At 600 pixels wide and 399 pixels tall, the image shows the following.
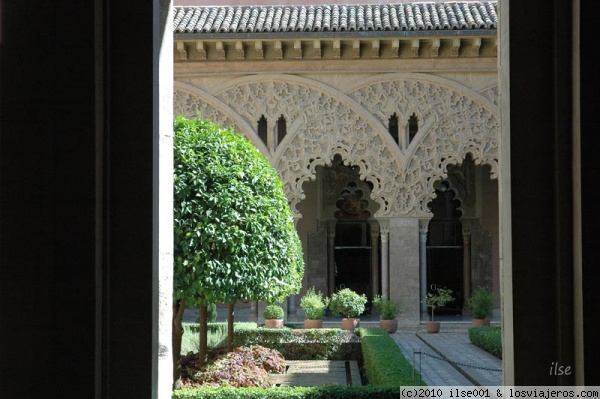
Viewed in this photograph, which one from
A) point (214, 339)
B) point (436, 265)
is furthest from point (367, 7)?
point (214, 339)

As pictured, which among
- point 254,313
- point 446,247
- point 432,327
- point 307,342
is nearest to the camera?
point 307,342

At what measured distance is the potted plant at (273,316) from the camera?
15.1 metres

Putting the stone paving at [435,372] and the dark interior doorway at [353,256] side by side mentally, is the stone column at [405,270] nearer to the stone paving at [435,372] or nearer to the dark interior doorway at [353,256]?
the stone paving at [435,372]

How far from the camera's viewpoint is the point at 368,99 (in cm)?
1622

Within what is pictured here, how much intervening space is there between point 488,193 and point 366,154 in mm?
5305

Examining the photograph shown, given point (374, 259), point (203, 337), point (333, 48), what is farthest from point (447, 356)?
point (374, 259)

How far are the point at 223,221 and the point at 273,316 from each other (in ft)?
27.0

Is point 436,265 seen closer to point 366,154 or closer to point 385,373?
point 366,154

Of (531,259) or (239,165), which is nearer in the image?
(531,259)

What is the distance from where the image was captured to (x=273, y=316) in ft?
49.7

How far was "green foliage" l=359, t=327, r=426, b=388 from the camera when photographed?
7.07 metres

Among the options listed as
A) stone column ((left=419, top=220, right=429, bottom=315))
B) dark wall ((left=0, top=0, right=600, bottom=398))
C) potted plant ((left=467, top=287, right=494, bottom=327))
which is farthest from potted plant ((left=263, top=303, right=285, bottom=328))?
dark wall ((left=0, top=0, right=600, bottom=398))

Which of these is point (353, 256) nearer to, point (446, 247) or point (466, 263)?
point (446, 247)
